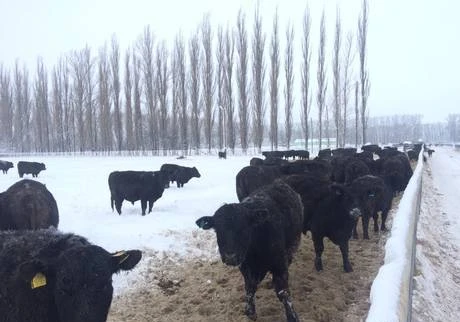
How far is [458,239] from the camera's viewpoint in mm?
10797

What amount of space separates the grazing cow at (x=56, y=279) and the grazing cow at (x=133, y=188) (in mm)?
9887

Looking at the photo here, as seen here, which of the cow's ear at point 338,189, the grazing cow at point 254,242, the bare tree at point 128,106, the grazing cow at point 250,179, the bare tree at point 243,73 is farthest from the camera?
the bare tree at point 128,106

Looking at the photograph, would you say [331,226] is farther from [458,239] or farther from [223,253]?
[458,239]

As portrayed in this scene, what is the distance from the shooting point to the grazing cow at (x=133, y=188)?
14227mm

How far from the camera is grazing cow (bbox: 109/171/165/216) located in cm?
1423

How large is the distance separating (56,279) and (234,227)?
7.00 feet

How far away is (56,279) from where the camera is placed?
3.80 metres

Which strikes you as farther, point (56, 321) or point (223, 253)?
point (223, 253)

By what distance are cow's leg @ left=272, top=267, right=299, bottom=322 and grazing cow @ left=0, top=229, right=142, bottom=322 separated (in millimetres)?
2112

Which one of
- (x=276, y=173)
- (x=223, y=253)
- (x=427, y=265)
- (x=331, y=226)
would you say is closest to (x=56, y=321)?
(x=223, y=253)

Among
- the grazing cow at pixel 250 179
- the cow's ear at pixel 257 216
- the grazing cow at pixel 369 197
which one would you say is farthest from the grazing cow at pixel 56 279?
the grazing cow at pixel 250 179

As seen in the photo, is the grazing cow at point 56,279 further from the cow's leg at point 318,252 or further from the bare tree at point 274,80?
the bare tree at point 274,80

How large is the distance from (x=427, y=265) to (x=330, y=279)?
2284mm

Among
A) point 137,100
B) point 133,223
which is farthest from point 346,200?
point 137,100
